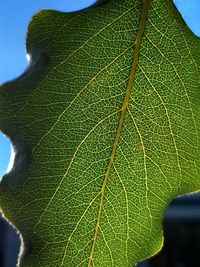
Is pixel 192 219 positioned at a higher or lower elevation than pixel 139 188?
lower

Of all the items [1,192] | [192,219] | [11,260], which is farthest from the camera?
[192,219]

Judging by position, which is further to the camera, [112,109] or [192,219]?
[192,219]

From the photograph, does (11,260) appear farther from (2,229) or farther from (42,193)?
(42,193)

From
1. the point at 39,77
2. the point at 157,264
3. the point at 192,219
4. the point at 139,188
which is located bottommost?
the point at 157,264

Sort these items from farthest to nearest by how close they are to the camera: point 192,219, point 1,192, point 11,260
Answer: point 192,219, point 11,260, point 1,192

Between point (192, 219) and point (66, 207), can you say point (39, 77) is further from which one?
point (192, 219)

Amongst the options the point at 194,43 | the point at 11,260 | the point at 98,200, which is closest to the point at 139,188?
the point at 98,200

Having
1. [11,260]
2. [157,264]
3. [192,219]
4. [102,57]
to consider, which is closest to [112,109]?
[102,57]
